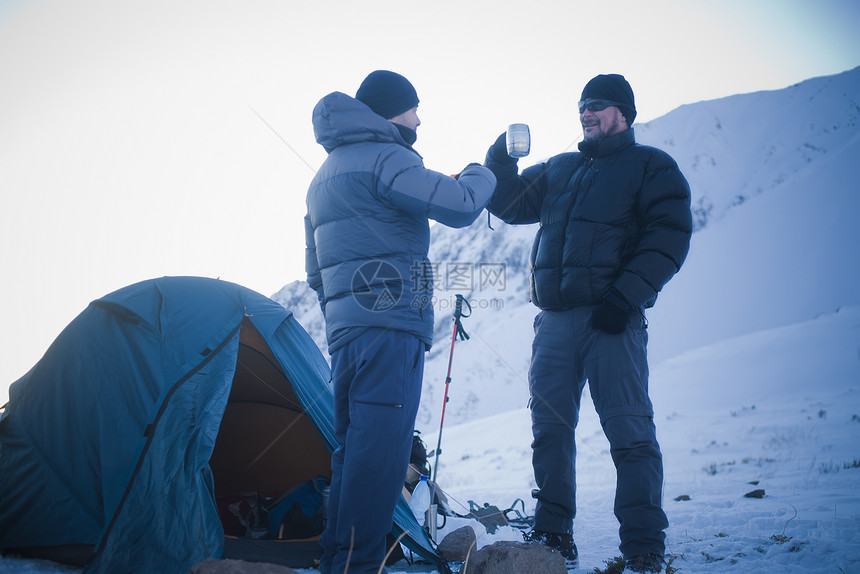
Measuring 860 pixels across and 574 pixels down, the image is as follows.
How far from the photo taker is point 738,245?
78.2ft

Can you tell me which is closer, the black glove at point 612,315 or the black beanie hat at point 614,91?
the black glove at point 612,315

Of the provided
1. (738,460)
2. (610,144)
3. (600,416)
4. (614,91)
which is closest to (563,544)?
(600,416)

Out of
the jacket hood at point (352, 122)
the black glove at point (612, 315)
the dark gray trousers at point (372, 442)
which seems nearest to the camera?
the dark gray trousers at point (372, 442)

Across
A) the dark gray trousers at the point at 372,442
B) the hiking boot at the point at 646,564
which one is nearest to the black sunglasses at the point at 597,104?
the dark gray trousers at the point at 372,442

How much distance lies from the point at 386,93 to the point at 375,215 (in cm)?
64

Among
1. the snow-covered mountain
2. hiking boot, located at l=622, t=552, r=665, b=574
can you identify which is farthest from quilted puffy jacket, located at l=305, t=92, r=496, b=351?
the snow-covered mountain

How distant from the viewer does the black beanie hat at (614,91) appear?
3.08 metres

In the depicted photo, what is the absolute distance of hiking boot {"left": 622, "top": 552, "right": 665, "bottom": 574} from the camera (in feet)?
8.00

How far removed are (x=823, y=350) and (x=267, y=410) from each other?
39.4 feet

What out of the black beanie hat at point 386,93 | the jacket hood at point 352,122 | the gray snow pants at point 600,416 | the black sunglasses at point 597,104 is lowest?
the gray snow pants at point 600,416

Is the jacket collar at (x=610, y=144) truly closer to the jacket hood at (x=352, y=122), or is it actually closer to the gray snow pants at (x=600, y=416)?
the gray snow pants at (x=600, y=416)

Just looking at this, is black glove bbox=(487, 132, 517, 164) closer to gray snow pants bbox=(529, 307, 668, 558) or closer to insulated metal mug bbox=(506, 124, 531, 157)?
insulated metal mug bbox=(506, 124, 531, 157)
